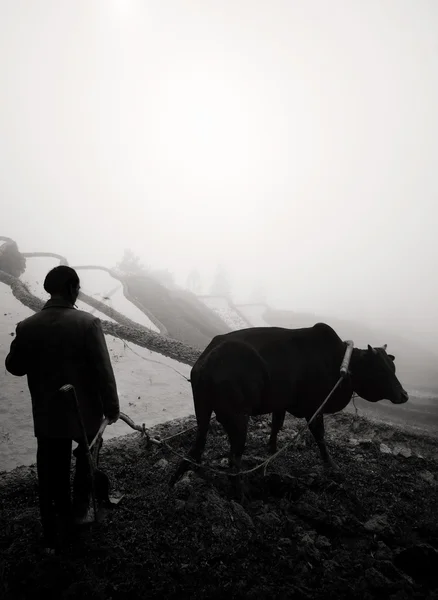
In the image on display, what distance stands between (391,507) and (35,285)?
1221 inches

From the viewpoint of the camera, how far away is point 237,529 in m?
3.84

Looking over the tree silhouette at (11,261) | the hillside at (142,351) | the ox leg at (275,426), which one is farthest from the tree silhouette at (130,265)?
the ox leg at (275,426)

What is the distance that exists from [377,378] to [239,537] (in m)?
3.92

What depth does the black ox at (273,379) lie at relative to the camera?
15.6 ft

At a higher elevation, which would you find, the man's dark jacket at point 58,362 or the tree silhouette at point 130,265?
the man's dark jacket at point 58,362

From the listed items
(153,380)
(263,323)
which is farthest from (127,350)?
(263,323)

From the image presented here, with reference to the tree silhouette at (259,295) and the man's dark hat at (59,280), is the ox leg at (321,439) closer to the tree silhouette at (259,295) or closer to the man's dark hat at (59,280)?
the man's dark hat at (59,280)

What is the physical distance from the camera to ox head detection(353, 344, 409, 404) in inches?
234

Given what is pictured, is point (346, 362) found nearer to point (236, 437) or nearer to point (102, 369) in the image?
point (236, 437)

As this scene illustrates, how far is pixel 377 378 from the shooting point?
19.7ft

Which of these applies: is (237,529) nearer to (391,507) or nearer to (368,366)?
(391,507)

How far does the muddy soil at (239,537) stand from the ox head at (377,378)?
137 centimetres

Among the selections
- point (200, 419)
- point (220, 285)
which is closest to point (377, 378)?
point (200, 419)

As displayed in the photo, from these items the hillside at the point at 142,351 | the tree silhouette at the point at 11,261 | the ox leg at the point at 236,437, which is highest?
the ox leg at the point at 236,437
